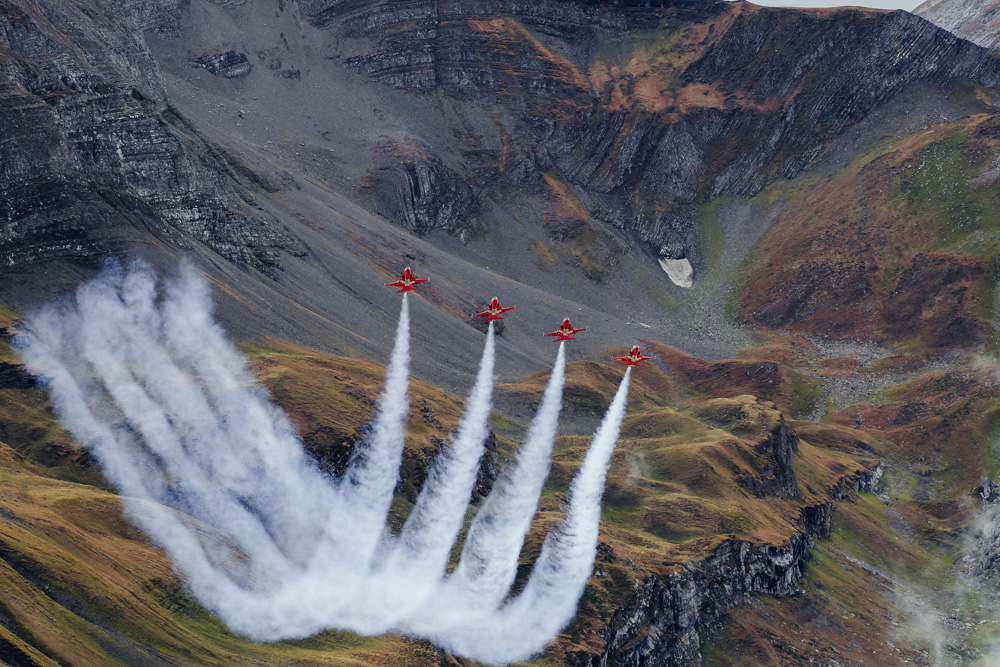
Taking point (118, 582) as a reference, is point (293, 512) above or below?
above

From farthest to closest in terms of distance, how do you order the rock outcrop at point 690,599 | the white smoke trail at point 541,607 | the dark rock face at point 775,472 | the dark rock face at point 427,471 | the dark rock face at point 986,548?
the dark rock face at point 986,548 → the dark rock face at point 775,472 → the dark rock face at point 427,471 → the rock outcrop at point 690,599 → the white smoke trail at point 541,607

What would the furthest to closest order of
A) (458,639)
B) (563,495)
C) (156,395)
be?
(563,495)
(156,395)
(458,639)

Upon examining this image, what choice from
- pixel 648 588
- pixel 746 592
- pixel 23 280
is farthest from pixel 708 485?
pixel 23 280

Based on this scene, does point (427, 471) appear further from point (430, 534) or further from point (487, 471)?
point (430, 534)

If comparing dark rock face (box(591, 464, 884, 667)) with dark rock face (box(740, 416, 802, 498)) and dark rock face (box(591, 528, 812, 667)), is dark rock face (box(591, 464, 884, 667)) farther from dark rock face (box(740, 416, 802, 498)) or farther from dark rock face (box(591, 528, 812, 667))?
dark rock face (box(740, 416, 802, 498))

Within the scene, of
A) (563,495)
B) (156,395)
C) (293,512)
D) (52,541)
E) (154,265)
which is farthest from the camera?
(154,265)

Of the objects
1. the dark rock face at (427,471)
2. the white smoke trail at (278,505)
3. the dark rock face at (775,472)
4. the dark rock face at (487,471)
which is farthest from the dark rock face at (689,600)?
the dark rock face at (427,471)

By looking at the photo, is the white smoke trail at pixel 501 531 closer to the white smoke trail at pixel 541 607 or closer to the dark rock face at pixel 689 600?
the white smoke trail at pixel 541 607

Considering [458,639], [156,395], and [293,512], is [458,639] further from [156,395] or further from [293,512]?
[156,395]
